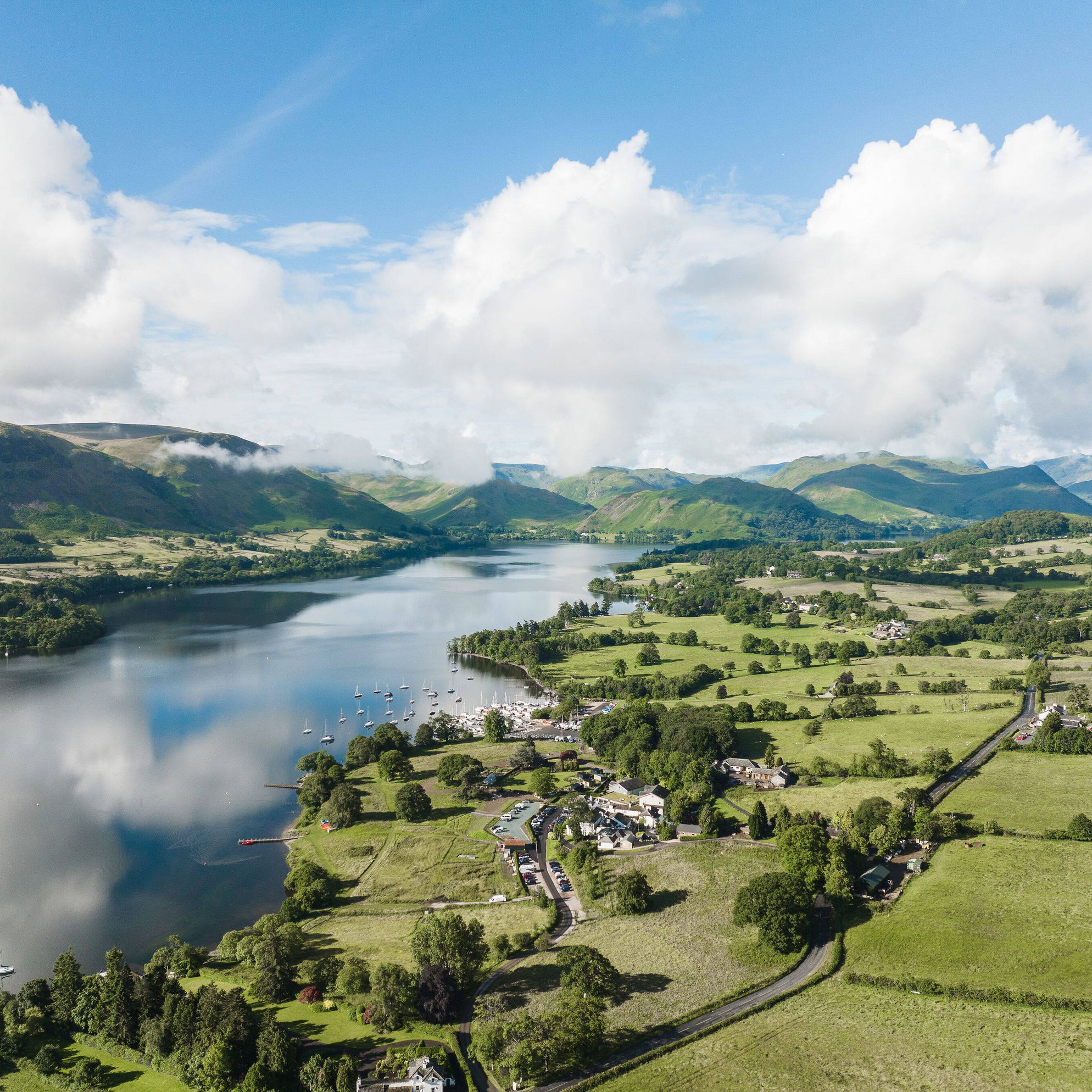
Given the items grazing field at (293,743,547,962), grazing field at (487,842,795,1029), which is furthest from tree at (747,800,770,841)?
grazing field at (293,743,547,962)

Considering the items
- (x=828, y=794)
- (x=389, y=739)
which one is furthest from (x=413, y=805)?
(x=828, y=794)

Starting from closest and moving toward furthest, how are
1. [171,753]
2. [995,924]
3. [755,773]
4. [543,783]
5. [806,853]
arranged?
1. [995,924]
2. [806,853]
3. [543,783]
4. [755,773]
5. [171,753]

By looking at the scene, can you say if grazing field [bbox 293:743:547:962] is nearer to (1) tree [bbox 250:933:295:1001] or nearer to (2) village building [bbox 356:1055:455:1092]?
(1) tree [bbox 250:933:295:1001]

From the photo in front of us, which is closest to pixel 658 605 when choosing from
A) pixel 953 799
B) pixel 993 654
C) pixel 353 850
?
pixel 993 654

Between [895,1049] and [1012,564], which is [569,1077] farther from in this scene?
[1012,564]

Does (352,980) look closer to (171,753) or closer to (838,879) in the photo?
(838,879)

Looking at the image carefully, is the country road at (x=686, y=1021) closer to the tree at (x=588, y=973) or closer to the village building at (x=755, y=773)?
the tree at (x=588, y=973)
